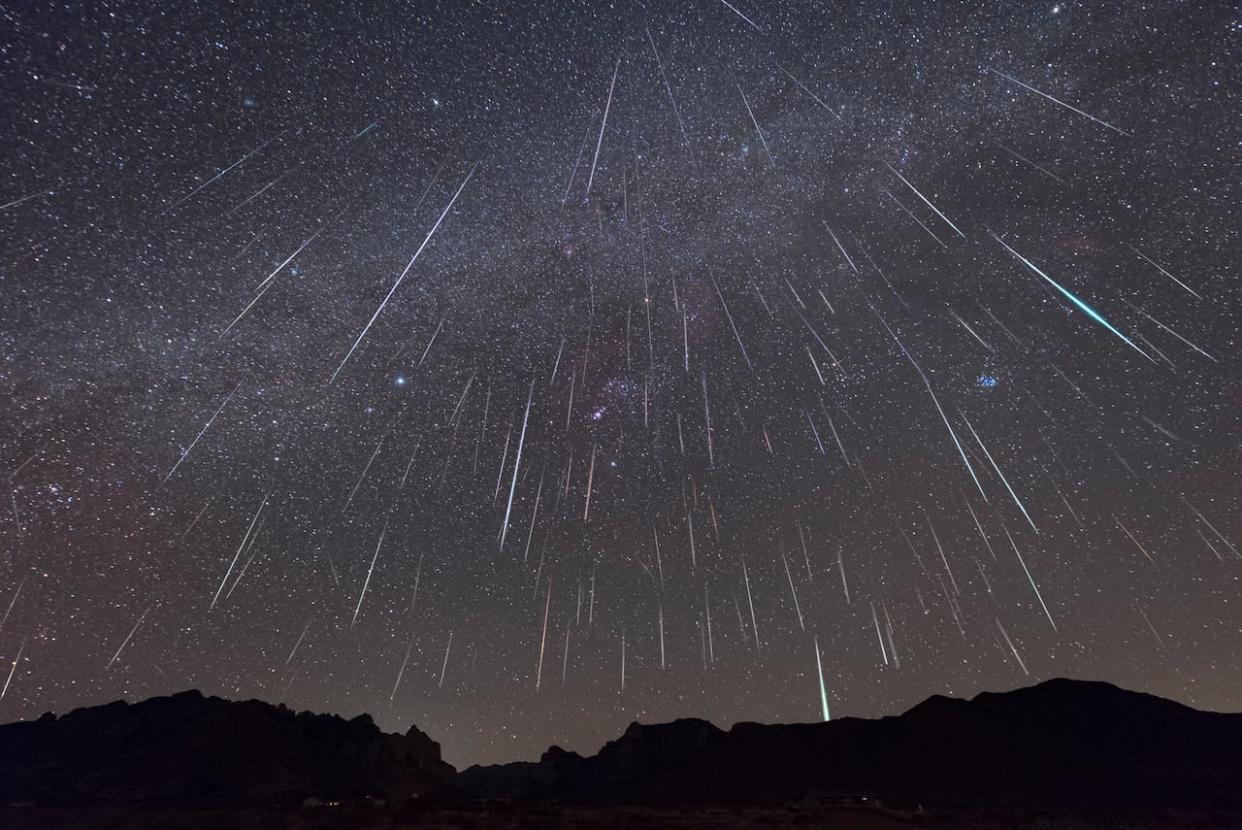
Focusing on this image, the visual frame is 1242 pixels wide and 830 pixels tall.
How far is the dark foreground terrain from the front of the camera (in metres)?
47.5

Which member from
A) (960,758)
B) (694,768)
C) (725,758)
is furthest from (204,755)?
(960,758)

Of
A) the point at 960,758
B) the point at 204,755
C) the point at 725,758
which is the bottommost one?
the point at 204,755

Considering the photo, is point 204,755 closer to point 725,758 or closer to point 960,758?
point 725,758

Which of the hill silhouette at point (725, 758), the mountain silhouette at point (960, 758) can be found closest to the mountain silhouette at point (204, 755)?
the hill silhouette at point (725, 758)

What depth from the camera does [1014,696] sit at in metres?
98.2

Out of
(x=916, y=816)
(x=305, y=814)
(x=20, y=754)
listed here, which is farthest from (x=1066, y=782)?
(x=20, y=754)

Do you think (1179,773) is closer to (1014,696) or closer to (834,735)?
(1014,696)

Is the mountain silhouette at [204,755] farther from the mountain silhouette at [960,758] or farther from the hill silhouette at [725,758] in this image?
the mountain silhouette at [960,758]

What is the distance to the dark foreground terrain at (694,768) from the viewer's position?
156 feet

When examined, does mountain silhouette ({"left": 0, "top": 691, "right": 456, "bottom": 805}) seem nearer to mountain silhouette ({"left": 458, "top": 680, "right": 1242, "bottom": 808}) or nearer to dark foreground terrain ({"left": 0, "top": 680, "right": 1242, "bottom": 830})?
dark foreground terrain ({"left": 0, "top": 680, "right": 1242, "bottom": 830})

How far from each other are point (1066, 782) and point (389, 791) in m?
78.9

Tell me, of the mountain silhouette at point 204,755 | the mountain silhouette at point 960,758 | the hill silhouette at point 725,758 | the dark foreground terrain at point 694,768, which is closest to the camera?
the dark foreground terrain at point 694,768

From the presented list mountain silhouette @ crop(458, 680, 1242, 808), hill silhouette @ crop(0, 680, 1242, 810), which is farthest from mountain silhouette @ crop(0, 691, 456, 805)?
mountain silhouette @ crop(458, 680, 1242, 808)

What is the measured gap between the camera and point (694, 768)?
103m
